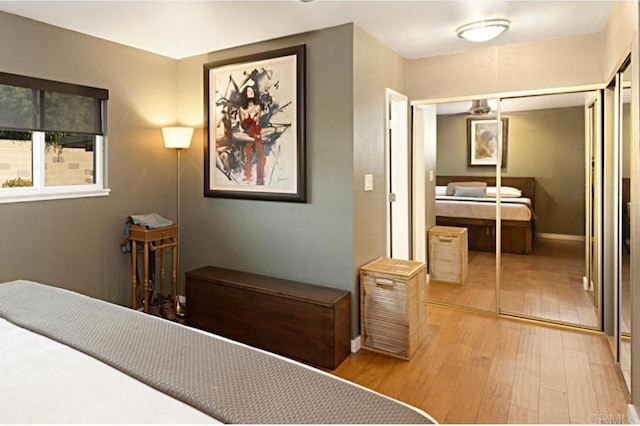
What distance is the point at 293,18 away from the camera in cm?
292

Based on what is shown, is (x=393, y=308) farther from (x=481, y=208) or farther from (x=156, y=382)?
(x=156, y=382)

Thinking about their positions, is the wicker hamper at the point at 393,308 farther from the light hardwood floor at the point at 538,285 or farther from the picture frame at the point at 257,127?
the light hardwood floor at the point at 538,285

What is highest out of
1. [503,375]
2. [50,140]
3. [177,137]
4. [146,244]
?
[177,137]

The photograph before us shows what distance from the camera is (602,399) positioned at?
2.39 meters

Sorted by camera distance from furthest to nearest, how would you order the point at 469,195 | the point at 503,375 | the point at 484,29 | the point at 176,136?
1. the point at 469,195
2. the point at 176,136
3. the point at 484,29
4. the point at 503,375

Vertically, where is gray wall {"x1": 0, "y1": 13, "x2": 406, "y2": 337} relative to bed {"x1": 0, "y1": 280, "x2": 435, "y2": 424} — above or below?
above

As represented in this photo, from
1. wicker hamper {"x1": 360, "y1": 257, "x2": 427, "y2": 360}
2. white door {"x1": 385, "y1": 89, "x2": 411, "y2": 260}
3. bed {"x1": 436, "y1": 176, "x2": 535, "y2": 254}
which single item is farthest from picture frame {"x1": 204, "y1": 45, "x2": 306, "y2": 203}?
bed {"x1": 436, "y1": 176, "x2": 535, "y2": 254}

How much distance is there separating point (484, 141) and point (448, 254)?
1142mm

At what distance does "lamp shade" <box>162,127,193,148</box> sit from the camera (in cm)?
373

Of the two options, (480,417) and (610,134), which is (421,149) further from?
(480,417)

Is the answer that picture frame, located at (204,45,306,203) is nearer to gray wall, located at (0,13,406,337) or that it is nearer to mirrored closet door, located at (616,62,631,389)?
gray wall, located at (0,13,406,337)

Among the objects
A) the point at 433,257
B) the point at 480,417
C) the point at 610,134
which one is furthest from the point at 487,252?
the point at 480,417

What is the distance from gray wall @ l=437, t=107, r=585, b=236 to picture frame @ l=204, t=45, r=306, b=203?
1.80m

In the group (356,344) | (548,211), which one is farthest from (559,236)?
(356,344)
